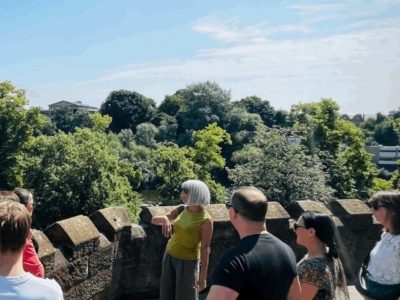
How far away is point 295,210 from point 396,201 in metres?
3.35

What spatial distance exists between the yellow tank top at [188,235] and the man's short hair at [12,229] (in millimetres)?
2624

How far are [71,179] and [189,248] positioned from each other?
2924 cm

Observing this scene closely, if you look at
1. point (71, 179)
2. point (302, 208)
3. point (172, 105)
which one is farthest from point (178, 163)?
point (172, 105)

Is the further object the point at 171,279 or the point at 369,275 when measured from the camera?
the point at 171,279

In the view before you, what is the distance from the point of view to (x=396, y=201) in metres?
4.33

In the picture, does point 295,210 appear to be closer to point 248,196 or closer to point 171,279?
point 171,279

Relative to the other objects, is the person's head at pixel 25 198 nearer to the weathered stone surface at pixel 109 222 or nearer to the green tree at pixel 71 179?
the weathered stone surface at pixel 109 222

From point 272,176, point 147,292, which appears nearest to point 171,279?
point 147,292

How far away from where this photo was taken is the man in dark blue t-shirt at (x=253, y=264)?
10.1 feet

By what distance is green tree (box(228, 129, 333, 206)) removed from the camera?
26297mm

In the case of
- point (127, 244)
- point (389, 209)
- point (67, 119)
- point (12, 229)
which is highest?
point (12, 229)

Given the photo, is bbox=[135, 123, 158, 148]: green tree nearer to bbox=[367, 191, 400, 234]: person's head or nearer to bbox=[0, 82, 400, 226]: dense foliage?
bbox=[0, 82, 400, 226]: dense foliage

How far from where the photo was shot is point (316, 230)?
3.78 metres

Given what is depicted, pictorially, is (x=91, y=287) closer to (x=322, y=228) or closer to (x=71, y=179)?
(x=322, y=228)
